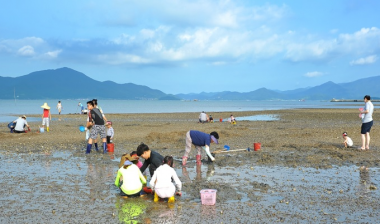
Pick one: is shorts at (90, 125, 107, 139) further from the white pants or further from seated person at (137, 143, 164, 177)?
the white pants

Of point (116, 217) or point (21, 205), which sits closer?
point (116, 217)

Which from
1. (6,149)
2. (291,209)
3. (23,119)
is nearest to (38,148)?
(6,149)

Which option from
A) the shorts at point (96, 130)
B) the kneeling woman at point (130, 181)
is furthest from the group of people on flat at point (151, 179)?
the shorts at point (96, 130)

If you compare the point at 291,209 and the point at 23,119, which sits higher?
the point at 23,119

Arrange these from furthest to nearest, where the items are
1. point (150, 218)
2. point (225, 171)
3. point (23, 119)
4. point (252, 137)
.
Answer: point (23, 119)
point (252, 137)
point (225, 171)
point (150, 218)

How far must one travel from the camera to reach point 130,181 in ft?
26.6

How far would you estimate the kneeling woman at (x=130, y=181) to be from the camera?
8055 mm

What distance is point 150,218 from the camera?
665 cm

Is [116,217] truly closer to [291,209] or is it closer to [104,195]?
[104,195]

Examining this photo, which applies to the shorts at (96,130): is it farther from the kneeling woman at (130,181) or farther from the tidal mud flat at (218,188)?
the kneeling woman at (130,181)

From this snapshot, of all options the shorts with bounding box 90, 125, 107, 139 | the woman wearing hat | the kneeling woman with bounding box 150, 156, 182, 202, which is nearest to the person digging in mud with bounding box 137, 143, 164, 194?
the woman wearing hat

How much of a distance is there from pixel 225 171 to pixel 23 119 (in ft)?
53.3

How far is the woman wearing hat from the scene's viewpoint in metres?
8.05

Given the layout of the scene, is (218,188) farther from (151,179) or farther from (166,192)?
(151,179)
